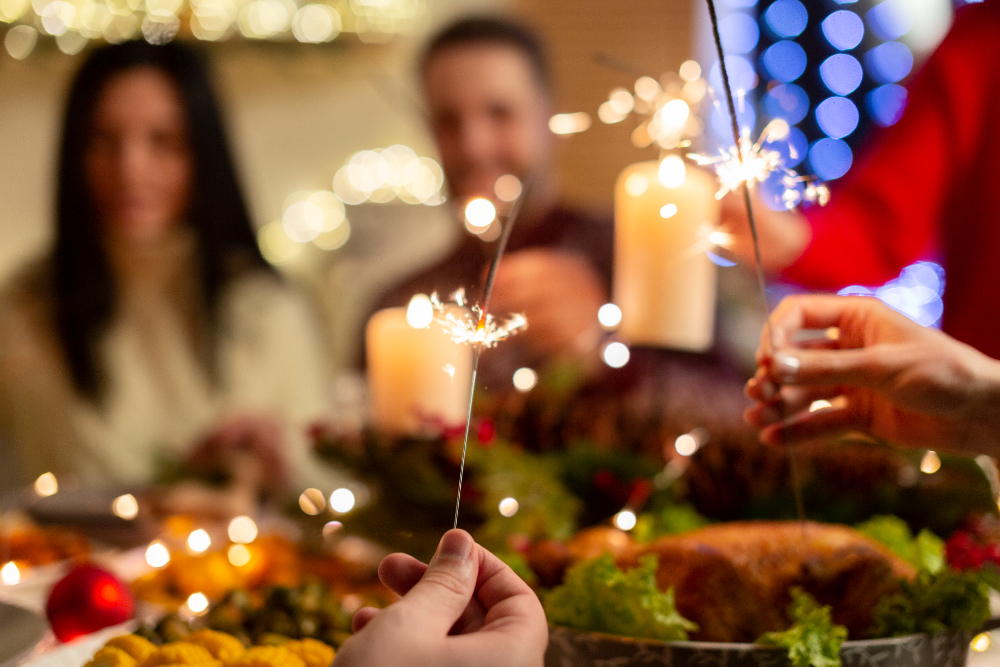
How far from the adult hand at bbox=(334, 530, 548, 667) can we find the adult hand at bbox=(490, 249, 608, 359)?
15 cm

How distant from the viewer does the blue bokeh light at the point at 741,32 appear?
9.14 ft

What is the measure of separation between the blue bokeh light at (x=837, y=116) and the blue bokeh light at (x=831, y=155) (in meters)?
0.03

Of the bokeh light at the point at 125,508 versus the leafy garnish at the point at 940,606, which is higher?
the leafy garnish at the point at 940,606

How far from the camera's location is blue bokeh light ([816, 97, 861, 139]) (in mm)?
2713

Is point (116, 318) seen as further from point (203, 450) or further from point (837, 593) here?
point (837, 593)

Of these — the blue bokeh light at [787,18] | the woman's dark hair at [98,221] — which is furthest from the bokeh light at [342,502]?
the blue bokeh light at [787,18]

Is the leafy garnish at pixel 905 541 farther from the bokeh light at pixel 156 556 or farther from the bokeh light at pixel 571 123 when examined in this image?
the bokeh light at pixel 156 556

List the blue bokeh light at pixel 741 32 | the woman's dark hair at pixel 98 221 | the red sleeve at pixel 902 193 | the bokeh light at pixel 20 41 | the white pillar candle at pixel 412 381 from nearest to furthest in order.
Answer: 1. the white pillar candle at pixel 412 381
2. the red sleeve at pixel 902 193
3. the woman's dark hair at pixel 98 221
4. the bokeh light at pixel 20 41
5. the blue bokeh light at pixel 741 32

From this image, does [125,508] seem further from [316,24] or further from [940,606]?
[316,24]

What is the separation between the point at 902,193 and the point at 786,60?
1.97m

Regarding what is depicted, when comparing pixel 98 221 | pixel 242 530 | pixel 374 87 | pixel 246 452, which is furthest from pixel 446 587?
pixel 374 87

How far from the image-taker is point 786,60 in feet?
9.09

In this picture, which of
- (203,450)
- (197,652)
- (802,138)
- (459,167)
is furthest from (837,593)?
(802,138)

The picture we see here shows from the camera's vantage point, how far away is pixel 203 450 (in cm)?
123
